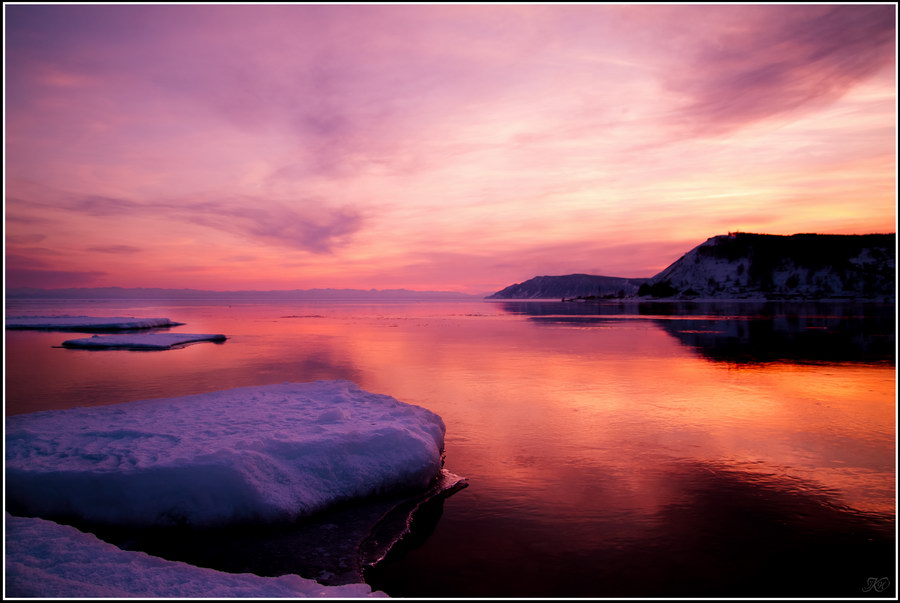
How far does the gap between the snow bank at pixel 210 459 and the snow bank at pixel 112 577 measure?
1199 millimetres

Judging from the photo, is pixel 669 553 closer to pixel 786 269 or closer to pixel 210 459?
pixel 210 459

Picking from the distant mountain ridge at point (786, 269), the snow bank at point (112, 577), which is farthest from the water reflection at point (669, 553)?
the distant mountain ridge at point (786, 269)

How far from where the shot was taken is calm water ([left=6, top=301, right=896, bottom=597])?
19.9ft

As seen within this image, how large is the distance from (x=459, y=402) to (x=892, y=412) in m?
11.8

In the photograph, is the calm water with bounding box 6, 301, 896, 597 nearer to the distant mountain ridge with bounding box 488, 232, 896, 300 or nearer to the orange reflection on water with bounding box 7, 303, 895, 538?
the orange reflection on water with bounding box 7, 303, 895, 538

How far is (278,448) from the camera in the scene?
873cm

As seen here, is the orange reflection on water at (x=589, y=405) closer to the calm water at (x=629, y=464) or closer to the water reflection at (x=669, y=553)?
the calm water at (x=629, y=464)

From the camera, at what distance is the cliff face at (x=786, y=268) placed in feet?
473

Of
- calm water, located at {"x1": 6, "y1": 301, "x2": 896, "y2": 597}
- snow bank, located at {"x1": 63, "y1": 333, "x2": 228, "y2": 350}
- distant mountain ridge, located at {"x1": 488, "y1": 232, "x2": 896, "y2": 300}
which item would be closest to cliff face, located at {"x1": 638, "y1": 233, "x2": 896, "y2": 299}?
distant mountain ridge, located at {"x1": 488, "y1": 232, "x2": 896, "y2": 300}

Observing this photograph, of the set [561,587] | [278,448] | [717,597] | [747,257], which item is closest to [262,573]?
[278,448]

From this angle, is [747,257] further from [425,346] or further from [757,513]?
[757,513]

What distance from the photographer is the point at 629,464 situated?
375 inches

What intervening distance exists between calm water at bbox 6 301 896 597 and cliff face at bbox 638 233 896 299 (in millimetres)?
144273

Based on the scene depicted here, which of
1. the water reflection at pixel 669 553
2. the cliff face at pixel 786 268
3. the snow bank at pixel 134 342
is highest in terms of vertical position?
the cliff face at pixel 786 268
